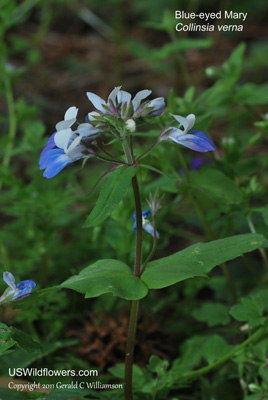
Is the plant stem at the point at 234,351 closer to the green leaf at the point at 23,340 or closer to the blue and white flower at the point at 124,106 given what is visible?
the green leaf at the point at 23,340

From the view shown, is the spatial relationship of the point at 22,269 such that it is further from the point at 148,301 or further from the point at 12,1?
the point at 12,1

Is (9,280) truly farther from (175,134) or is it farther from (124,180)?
(175,134)

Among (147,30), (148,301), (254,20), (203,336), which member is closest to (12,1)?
(148,301)

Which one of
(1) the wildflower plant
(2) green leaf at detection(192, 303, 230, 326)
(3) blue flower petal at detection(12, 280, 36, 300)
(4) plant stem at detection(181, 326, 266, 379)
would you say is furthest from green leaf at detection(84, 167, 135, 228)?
(2) green leaf at detection(192, 303, 230, 326)

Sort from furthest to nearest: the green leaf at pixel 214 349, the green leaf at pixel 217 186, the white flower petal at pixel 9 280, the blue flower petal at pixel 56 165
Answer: the green leaf at pixel 217 186 → the green leaf at pixel 214 349 → the white flower petal at pixel 9 280 → the blue flower petal at pixel 56 165

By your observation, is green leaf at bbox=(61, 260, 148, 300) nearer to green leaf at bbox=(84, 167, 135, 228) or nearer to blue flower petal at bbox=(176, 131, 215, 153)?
green leaf at bbox=(84, 167, 135, 228)

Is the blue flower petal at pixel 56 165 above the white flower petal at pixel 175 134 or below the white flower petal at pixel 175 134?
below

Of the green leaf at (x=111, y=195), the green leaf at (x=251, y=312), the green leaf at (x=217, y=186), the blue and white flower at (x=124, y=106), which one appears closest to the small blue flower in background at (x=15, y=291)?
the green leaf at (x=111, y=195)
